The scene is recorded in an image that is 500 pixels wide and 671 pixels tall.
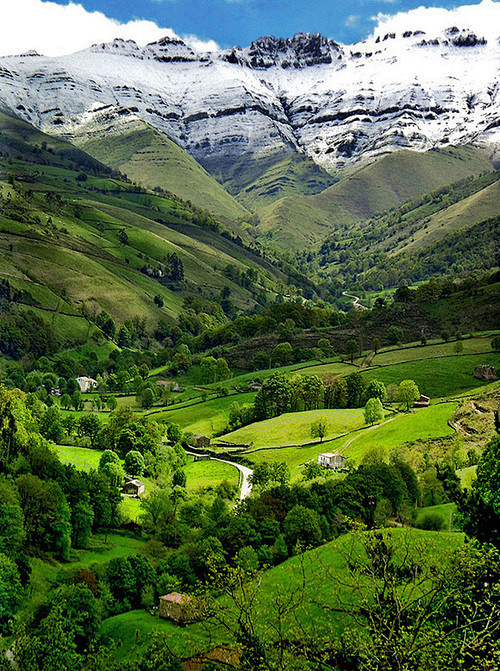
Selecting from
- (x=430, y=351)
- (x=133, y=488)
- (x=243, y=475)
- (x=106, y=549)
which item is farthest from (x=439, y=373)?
(x=106, y=549)

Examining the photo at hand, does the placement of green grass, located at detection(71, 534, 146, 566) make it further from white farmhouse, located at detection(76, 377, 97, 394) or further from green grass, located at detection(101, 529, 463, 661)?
white farmhouse, located at detection(76, 377, 97, 394)

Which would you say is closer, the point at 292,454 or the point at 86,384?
the point at 292,454

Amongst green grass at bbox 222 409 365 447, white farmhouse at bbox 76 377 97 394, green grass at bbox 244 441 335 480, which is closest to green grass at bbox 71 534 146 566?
green grass at bbox 244 441 335 480

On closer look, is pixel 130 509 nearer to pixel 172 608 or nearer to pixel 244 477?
pixel 244 477

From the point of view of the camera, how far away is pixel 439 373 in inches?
5856

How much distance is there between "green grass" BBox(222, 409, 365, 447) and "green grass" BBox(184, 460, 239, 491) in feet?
42.6

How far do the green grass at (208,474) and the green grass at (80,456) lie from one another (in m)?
16.1

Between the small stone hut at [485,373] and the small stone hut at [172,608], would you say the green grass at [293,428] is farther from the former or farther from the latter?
the small stone hut at [172,608]

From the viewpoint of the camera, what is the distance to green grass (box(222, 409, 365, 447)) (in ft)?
400

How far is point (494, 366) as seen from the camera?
148 metres

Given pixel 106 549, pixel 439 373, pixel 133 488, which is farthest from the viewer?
pixel 439 373

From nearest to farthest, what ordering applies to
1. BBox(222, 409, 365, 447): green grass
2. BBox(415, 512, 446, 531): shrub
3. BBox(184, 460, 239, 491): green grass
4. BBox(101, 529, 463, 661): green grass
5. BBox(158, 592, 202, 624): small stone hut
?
BBox(101, 529, 463, 661): green grass → BBox(158, 592, 202, 624): small stone hut → BBox(415, 512, 446, 531): shrub → BBox(184, 460, 239, 491): green grass → BBox(222, 409, 365, 447): green grass

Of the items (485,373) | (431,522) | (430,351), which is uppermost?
(430,351)

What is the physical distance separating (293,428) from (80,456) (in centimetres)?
4227
